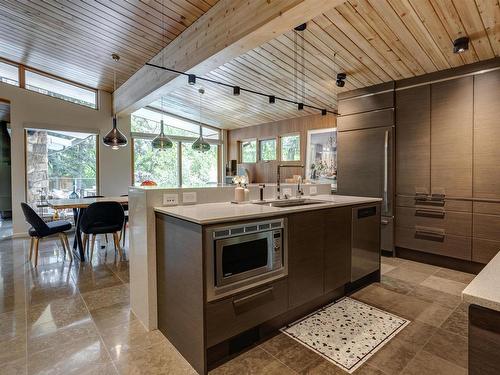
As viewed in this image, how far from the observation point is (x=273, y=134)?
7.16 m

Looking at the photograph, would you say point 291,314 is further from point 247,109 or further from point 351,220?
point 247,109

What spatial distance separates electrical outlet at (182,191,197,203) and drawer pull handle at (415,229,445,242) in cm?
333

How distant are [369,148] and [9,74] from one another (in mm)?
6940

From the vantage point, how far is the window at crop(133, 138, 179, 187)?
7184mm

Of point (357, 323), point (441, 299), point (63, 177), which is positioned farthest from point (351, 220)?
point (63, 177)

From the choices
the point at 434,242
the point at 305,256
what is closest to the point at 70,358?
the point at 305,256

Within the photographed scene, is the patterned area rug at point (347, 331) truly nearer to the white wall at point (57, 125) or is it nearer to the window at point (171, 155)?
the window at point (171, 155)

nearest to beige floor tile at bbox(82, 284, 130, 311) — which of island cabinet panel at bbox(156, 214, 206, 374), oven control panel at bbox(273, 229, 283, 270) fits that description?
island cabinet panel at bbox(156, 214, 206, 374)

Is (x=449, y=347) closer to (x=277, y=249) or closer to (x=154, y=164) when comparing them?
(x=277, y=249)

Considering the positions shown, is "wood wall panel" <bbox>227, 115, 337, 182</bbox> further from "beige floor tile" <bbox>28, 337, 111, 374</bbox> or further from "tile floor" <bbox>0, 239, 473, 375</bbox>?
"beige floor tile" <bbox>28, 337, 111, 374</bbox>

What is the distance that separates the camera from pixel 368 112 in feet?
14.2

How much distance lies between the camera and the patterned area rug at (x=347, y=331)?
1912 millimetres

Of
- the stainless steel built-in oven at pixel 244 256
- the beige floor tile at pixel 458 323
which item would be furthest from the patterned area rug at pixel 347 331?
the stainless steel built-in oven at pixel 244 256

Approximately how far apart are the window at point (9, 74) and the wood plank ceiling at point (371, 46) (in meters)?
A: 3.82
